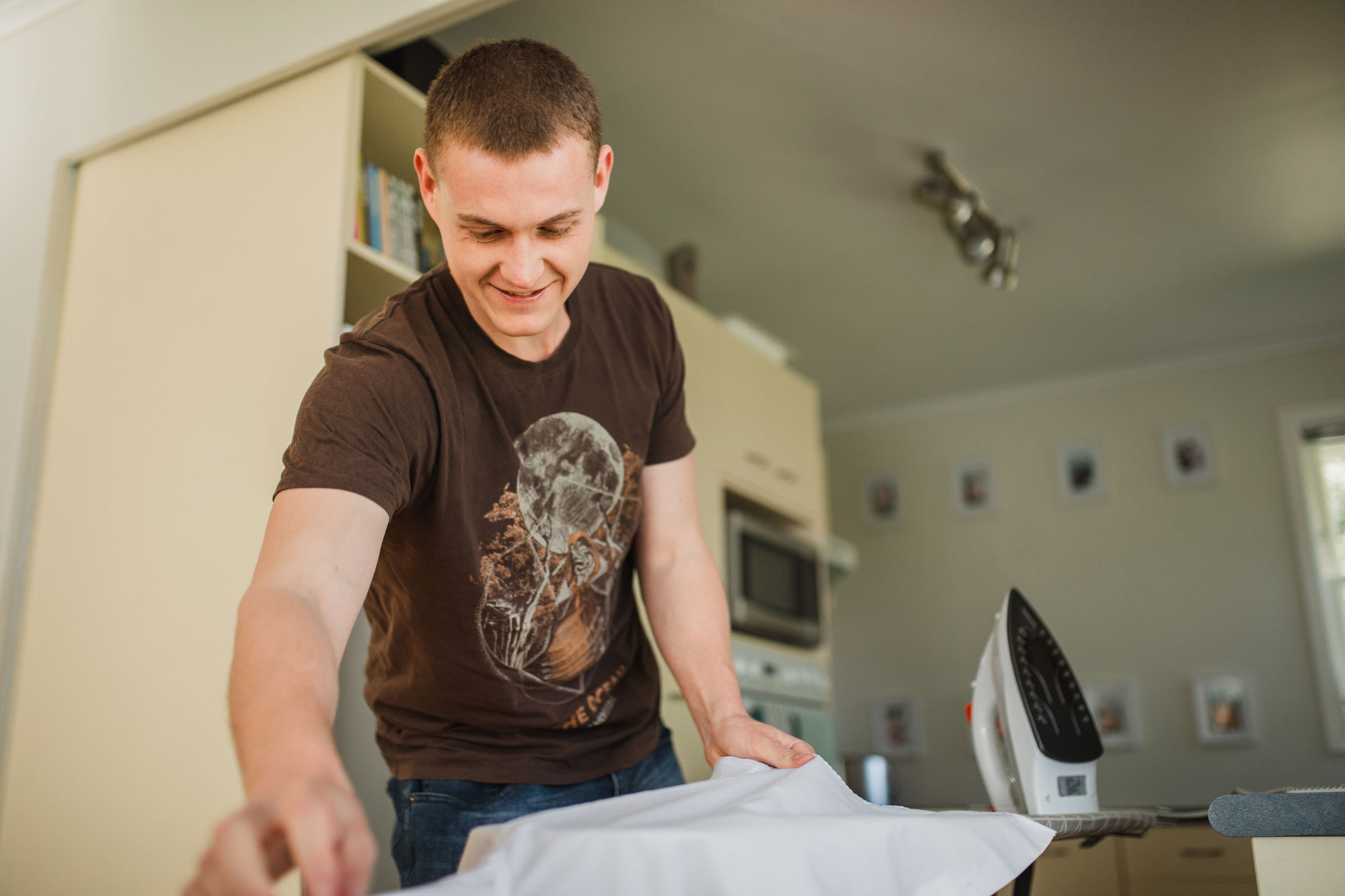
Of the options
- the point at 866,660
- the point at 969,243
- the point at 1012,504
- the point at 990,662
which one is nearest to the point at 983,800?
the point at 866,660

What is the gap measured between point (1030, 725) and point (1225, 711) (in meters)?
2.93

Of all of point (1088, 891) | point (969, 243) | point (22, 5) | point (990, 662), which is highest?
point (22, 5)

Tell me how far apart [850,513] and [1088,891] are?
208cm

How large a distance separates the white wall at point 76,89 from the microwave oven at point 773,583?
147 centimetres

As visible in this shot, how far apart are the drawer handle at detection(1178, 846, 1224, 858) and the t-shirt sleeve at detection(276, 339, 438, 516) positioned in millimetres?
2950

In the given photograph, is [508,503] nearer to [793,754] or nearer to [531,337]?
[531,337]

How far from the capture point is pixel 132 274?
1.91m

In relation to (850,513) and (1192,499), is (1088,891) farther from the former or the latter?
(850,513)

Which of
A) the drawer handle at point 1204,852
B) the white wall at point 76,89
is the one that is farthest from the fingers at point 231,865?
the drawer handle at point 1204,852

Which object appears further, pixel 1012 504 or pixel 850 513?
pixel 850 513

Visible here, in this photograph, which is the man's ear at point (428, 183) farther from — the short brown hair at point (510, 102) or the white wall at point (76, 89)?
the white wall at point (76, 89)

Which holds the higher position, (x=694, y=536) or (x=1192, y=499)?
(x=1192, y=499)

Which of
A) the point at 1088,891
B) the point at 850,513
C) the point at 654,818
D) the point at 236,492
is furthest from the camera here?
the point at 850,513

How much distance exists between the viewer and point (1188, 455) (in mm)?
3961
